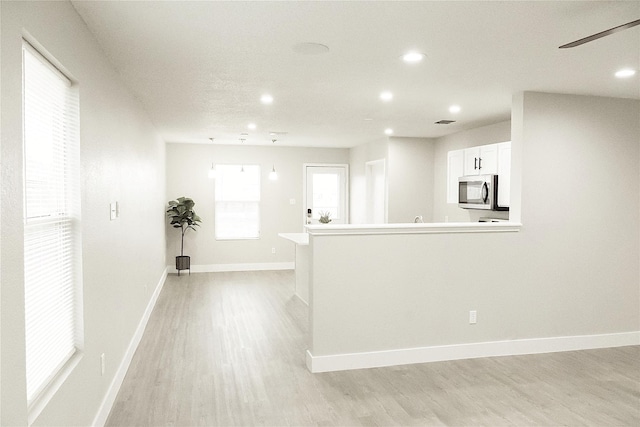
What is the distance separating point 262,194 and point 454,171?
3943 mm

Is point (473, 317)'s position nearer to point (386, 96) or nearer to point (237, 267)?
point (386, 96)

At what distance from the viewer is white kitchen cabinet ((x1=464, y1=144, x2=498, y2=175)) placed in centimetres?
548

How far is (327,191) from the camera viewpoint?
944 centimetres

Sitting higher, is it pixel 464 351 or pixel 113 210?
pixel 113 210

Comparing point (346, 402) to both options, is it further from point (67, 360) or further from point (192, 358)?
point (67, 360)

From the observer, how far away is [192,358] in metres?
4.15

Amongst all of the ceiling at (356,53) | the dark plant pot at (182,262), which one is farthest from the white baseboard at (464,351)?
the dark plant pot at (182,262)

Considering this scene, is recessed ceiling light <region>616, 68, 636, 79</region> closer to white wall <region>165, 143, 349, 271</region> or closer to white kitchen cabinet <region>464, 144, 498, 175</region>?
white kitchen cabinet <region>464, 144, 498, 175</region>

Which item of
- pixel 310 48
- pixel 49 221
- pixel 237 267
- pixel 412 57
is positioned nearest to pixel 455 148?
pixel 412 57

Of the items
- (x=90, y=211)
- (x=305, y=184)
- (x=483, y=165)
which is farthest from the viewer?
(x=305, y=184)

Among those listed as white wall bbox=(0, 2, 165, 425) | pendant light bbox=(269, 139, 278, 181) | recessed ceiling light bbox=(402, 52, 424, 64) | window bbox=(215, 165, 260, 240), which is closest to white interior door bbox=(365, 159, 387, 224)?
pendant light bbox=(269, 139, 278, 181)

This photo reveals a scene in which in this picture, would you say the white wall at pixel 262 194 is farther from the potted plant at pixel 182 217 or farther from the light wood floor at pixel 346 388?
the light wood floor at pixel 346 388

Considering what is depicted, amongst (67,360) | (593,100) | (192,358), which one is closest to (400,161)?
(593,100)

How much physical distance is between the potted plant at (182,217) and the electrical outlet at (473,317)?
5.48m
